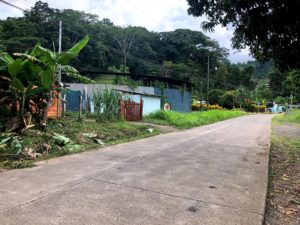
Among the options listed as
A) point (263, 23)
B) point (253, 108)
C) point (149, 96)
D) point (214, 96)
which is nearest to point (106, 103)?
point (263, 23)

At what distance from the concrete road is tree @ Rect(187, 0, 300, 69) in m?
3.15

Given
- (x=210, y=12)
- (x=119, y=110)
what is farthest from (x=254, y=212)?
(x=119, y=110)

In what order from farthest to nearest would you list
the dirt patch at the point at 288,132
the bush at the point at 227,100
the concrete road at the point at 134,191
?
1. the bush at the point at 227,100
2. the dirt patch at the point at 288,132
3. the concrete road at the point at 134,191

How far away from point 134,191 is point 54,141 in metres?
4.15

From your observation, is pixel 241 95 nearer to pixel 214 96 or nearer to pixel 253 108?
pixel 253 108

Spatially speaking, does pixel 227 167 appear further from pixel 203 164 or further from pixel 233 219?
pixel 233 219

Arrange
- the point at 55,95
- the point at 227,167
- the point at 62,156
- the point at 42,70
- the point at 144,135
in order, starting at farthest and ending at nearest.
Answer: the point at 144,135
the point at 55,95
the point at 42,70
the point at 62,156
the point at 227,167

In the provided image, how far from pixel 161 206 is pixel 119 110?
38.4 ft

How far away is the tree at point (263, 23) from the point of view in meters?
8.02

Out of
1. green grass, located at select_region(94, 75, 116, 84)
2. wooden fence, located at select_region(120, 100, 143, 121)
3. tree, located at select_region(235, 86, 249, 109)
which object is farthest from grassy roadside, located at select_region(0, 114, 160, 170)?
tree, located at select_region(235, 86, 249, 109)

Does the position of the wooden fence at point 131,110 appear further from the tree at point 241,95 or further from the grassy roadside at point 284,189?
the tree at point 241,95

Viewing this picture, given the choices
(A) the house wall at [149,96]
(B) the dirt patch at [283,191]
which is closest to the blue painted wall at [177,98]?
(A) the house wall at [149,96]

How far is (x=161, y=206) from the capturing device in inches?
178

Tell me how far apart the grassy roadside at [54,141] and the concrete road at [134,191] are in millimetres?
436
